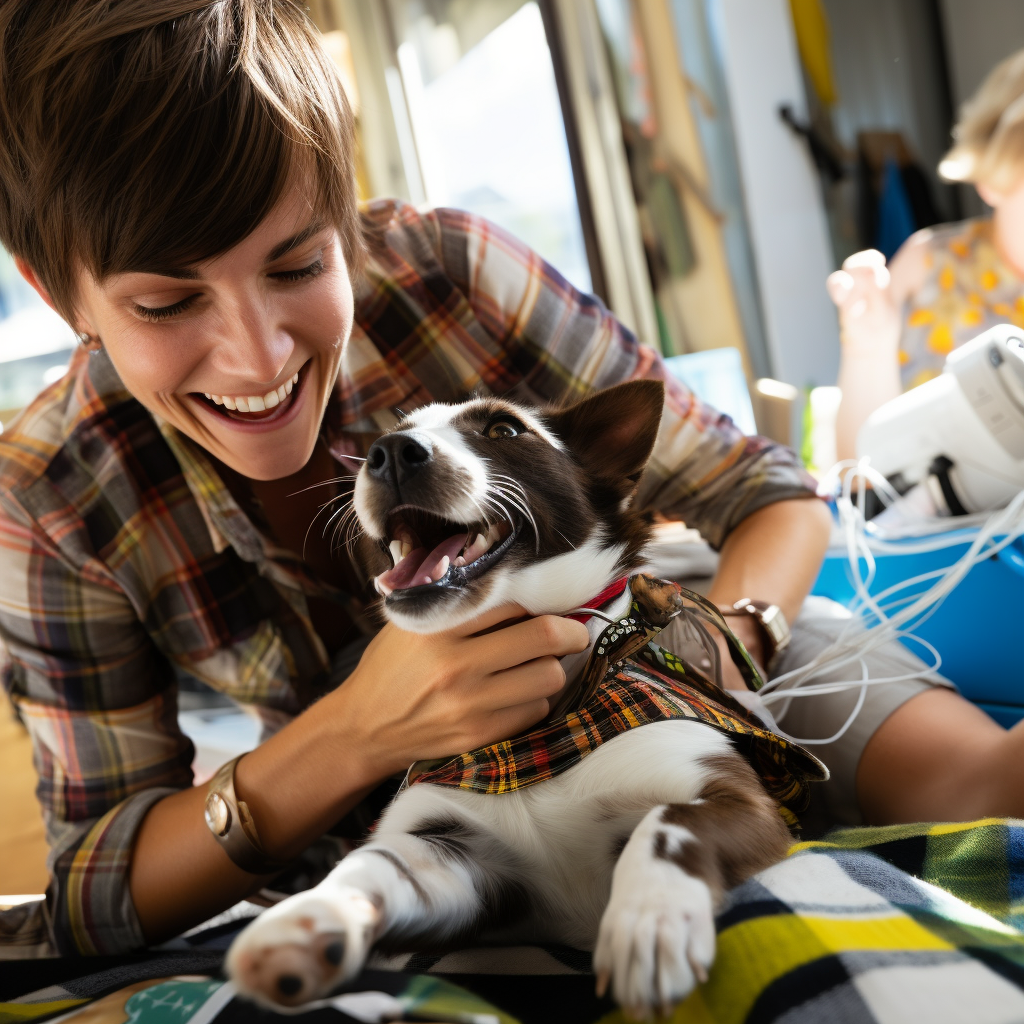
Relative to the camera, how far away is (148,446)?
1229 mm

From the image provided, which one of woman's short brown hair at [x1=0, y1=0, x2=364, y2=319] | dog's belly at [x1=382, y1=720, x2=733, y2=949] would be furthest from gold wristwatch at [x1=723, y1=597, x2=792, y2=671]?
woman's short brown hair at [x1=0, y1=0, x2=364, y2=319]

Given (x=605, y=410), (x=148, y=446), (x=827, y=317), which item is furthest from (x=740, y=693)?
(x=827, y=317)

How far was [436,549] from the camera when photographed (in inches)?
35.6

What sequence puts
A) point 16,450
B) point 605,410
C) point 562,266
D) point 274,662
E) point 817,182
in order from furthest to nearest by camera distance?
point 562,266, point 817,182, point 274,662, point 16,450, point 605,410

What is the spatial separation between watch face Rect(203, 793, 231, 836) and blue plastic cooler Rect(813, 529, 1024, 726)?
3.22 feet

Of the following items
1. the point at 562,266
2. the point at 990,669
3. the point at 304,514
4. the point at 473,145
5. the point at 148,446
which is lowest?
the point at 990,669

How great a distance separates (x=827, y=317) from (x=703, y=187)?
2.21 feet

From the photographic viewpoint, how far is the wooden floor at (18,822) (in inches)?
71.3

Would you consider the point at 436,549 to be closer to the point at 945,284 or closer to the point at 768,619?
the point at 768,619

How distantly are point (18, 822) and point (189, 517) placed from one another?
1.43 metres

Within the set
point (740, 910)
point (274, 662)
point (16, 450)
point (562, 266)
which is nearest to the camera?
point (740, 910)

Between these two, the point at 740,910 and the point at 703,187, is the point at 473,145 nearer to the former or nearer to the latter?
the point at 703,187

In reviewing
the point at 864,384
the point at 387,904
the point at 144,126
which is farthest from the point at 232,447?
the point at 864,384

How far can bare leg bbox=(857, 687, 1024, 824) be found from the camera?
0.96m
